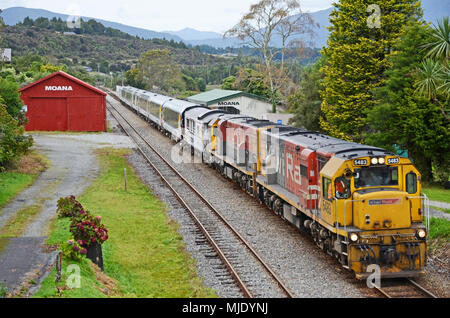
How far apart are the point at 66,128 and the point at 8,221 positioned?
3329 cm

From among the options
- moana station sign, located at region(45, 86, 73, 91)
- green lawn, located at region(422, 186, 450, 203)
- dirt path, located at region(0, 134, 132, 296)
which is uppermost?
moana station sign, located at region(45, 86, 73, 91)

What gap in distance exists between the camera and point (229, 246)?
1831cm

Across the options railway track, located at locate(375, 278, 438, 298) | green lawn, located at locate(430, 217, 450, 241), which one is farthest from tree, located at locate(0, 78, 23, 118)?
railway track, located at locate(375, 278, 438, 298)

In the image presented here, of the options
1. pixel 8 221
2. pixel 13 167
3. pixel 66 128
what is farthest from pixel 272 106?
pixel 8 221

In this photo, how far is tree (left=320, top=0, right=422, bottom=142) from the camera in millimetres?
36219

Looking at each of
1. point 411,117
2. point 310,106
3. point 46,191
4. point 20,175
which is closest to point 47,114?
point 20,175

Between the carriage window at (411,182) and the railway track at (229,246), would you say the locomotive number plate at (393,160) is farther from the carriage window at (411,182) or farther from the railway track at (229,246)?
the railway track at (229,246)

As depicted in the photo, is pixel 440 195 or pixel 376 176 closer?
pixel 376 176

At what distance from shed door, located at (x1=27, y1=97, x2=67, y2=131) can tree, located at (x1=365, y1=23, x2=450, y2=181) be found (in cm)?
3095

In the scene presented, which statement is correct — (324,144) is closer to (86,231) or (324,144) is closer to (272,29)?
(86,231)

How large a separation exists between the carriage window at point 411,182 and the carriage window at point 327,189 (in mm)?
2115

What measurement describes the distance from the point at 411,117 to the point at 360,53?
7916mm

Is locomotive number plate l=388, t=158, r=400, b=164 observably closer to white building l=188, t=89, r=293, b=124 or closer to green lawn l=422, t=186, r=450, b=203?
green lawn l=422, t=186, r=450, b=203
